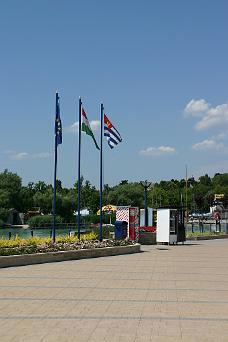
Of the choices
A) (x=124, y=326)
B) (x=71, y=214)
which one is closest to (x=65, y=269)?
(x=124, y=326)

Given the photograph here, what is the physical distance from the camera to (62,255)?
19625 mm

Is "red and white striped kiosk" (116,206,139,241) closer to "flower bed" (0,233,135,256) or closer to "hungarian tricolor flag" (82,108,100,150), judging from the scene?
"flower bed" (0,233,135,256)

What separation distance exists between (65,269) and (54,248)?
3374 mm

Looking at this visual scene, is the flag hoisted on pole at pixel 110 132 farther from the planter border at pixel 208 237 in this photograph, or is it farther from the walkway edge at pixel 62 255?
the planter border at pixel 208 237

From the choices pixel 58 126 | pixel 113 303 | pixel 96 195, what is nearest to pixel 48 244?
pixel 58 126

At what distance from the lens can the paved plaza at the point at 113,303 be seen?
7910 millimetres

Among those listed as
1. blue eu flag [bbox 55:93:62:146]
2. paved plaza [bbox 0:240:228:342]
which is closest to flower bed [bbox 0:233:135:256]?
paved plaza [bbox 0:240:228:342]

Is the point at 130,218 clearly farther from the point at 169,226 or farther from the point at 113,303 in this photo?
the point at 113,303

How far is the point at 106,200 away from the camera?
383ft

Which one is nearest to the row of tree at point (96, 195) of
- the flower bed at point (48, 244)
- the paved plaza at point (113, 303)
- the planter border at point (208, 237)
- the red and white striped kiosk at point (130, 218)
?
the planter border at point (208, 237)

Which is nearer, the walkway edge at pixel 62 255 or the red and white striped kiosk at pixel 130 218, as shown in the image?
the walkway edge at pixel 62 255

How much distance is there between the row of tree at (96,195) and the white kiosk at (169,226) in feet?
18.0

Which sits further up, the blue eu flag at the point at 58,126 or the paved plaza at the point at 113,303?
the blue eu flag at the point at 58,126

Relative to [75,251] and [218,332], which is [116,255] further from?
[218,332]
